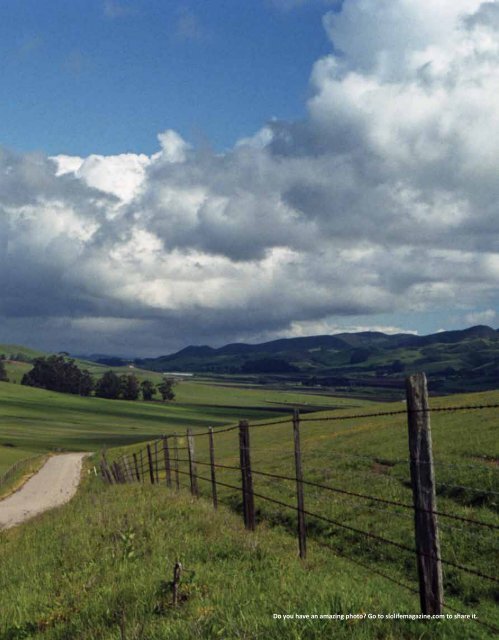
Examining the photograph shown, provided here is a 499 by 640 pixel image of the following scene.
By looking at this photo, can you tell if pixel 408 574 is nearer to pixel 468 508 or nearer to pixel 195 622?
pixel 468 508

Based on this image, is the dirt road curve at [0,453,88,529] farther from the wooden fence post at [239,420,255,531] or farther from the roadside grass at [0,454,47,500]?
the wooden fence post at [239,420,255,531]

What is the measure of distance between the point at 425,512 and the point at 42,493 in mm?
43624

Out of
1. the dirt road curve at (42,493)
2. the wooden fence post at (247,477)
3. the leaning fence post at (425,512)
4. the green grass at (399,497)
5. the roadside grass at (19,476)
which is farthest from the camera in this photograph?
the roadside grass at (19,476)

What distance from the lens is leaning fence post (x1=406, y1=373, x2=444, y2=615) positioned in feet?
29.2

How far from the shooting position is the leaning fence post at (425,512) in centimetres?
890

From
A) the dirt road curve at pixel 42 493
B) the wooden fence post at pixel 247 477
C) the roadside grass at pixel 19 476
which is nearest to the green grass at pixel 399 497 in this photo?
the wooden fence post at pixel 247 477

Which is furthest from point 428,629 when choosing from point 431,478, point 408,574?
point 408,574

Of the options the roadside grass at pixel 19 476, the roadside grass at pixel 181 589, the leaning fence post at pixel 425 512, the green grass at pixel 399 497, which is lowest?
the roadside grass at pixel 19 476

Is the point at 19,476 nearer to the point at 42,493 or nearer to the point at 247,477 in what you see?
the point at 42,493

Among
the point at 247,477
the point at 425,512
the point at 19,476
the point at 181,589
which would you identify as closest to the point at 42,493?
the point at 19,476

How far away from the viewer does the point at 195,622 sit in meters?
8.57

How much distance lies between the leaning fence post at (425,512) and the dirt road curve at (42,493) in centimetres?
2382

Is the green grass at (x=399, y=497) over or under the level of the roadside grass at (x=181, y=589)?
under

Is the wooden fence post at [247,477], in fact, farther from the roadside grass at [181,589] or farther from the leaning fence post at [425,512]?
the leaning fence post at [425,512]
